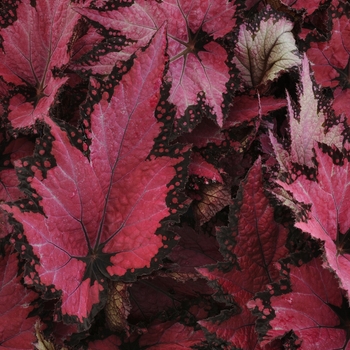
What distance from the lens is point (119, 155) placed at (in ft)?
1.94

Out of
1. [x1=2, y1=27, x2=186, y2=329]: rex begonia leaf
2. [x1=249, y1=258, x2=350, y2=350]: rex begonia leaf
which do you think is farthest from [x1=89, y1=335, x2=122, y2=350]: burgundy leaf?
[x1=249, y1=258, x2=350, y2=350]: rex begonia leaf

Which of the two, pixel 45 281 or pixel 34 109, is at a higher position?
pixel 34 109

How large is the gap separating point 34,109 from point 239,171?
1.11ft

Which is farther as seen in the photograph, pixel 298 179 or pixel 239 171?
pixel 239 171

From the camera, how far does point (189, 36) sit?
0.67 metres

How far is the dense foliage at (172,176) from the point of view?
559mm

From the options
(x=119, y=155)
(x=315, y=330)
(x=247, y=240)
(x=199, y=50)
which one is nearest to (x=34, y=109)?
(x=119, y=155)

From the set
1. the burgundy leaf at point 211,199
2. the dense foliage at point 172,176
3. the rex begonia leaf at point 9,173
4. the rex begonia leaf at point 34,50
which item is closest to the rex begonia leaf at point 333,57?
the dense foliage at point 172,176

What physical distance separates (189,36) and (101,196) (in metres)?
0.28

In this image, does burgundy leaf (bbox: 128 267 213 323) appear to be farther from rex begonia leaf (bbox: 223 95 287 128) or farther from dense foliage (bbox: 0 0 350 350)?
rex begonia leaf (bbox: 223 95 287 128)

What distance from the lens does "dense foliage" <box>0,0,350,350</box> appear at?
559mm

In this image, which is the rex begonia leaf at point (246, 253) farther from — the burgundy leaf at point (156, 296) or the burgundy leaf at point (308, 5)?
the burgundy leaf at point (308, 5)

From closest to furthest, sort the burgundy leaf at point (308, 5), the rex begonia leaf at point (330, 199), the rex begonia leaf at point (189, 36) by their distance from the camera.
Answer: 1. the rex begonia leaf at point (330, 199)
2. the rex begonia leaf at point (189, 36)
3. the burgundy leaf at point (308, 5)

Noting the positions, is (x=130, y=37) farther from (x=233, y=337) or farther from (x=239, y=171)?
(x=233, y=337)
